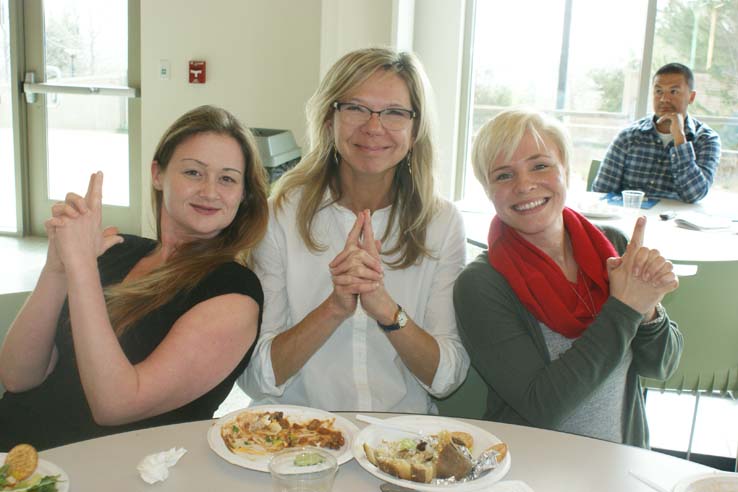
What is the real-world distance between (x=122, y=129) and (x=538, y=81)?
3.03 m

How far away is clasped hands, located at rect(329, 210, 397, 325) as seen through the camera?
5.24 feet

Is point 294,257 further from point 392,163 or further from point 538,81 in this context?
point 538,81

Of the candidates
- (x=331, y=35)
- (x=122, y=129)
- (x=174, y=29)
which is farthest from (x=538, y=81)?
(x=122, y=129)

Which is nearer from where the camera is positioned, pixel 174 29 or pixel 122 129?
pixel 174 29

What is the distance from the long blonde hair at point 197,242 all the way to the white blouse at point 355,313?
0.33ft

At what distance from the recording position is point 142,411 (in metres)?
1.43

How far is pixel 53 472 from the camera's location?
1096 millimetres

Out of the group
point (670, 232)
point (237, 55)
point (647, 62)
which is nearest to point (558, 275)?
point (670, 232)

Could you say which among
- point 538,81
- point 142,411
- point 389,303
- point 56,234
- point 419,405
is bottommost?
point 419,405

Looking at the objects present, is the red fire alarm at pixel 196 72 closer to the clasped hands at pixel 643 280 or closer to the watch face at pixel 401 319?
the watch face at pixel 401 319

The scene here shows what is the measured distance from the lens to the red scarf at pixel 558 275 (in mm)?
1709

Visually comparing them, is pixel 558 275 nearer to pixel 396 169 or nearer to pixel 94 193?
pixel 396 169

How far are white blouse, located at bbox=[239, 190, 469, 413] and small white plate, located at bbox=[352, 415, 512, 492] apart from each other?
0.43m

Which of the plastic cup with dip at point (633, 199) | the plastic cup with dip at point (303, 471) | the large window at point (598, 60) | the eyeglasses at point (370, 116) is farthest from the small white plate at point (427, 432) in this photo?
the large window at point (598, 60)
